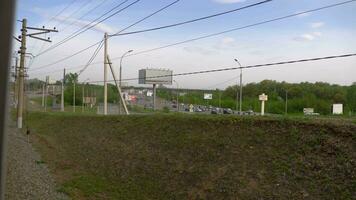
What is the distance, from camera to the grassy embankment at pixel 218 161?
39.5 feet

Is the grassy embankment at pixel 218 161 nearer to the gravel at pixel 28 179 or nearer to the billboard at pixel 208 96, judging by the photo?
the gravel at pixel 28 179

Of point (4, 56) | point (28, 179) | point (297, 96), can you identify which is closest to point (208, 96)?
point (297, 96)

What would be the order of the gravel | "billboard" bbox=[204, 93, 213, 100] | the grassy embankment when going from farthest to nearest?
1. "billboard" bbox=[204, 93, 213, 100]
2. the gravel
3. the grassy embankment

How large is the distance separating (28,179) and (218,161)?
8.02m

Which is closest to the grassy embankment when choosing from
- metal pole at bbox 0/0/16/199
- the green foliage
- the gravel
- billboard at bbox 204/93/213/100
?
the gravel

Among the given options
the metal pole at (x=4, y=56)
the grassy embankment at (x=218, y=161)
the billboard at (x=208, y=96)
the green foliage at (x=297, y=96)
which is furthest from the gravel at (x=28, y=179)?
the billboard at (x=208, y=96)

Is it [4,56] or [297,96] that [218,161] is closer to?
[4,56]

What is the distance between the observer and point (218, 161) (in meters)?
15.7

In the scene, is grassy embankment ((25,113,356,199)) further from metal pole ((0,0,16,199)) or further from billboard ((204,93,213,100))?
billboard ((204,93,213,100))

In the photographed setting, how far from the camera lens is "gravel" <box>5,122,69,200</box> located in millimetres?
15503

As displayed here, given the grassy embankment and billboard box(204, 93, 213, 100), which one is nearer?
the grassy embankment

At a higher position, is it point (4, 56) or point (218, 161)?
point (4, 56)

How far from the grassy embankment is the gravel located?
25.2 inches

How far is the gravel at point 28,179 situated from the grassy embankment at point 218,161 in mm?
641
